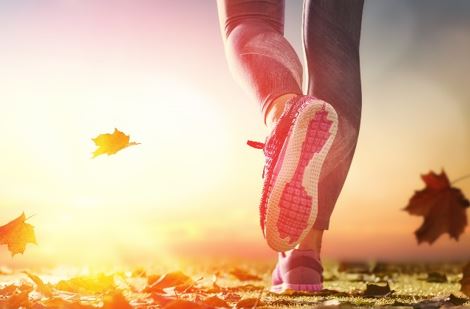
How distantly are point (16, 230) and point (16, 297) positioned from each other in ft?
1.53

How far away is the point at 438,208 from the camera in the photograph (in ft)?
6.29

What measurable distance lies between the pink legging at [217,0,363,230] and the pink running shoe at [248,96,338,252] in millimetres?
272

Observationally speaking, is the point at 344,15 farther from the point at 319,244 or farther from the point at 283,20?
the point at 319,244

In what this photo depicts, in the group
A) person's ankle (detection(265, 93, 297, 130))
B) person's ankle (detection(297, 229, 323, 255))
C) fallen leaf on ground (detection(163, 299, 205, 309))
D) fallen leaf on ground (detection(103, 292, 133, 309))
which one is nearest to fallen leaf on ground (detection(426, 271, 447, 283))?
person's ankle (detection(297, 229, 323, 255))

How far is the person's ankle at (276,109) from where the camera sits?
7.29 feet

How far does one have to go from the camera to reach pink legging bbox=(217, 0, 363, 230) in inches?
95.0

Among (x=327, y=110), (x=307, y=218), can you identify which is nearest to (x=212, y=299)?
(x=307, y=218)

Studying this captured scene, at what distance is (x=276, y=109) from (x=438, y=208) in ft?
2.26

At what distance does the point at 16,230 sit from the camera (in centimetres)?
232

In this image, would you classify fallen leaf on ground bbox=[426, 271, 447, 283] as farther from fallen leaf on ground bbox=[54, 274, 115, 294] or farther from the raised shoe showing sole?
fallen leaf on ground bbox=[54, 274, 115, 294]

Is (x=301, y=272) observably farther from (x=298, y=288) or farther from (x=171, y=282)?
(x=171, y=282)

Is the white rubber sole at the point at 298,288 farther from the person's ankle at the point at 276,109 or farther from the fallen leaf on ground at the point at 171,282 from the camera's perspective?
the person's ankle at the point at 276,109

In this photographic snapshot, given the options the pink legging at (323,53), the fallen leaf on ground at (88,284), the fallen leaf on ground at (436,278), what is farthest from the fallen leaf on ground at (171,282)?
the fallen leaf on ground at (436,278)

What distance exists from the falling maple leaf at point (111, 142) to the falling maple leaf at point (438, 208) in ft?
3.69
